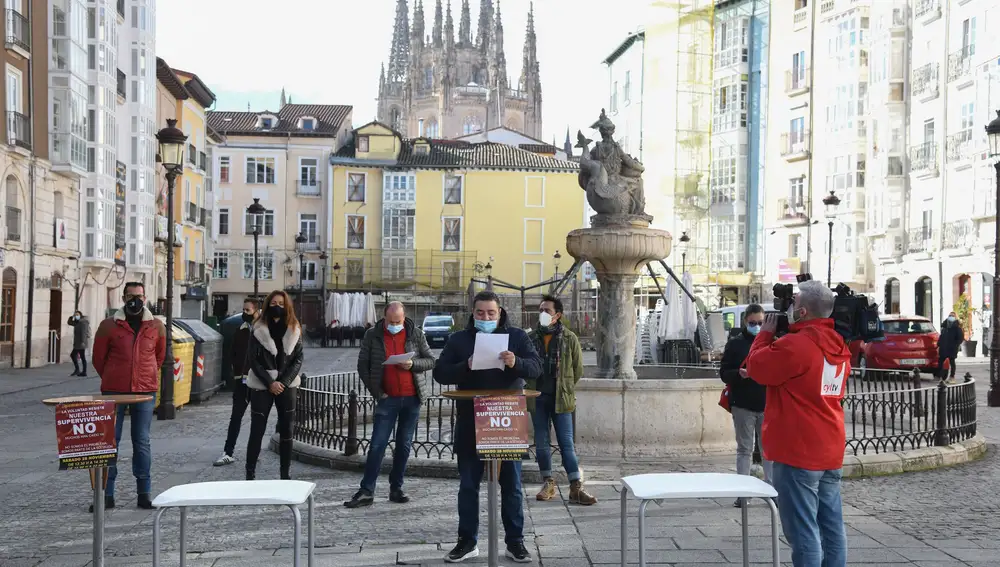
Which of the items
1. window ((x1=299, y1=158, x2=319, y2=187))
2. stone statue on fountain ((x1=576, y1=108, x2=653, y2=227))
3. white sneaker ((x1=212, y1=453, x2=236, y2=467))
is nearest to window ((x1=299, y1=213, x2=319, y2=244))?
window ((x1=299, y1=158, x2=319, y2=187))

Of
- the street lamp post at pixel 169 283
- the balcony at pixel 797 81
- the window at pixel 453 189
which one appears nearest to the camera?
the street lamp post at pixel 169 283

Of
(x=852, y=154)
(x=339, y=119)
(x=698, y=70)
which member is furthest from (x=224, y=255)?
(x=852, y=154)

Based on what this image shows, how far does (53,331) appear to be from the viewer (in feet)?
110

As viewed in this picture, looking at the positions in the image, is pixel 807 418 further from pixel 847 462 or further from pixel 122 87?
pixel 122 87

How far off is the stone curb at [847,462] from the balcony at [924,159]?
3262 centimetres

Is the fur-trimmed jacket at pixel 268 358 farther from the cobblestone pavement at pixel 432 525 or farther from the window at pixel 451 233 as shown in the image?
the window at pixel 451 233

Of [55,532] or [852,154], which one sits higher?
[852,154]

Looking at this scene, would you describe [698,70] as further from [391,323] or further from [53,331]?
[391,323]

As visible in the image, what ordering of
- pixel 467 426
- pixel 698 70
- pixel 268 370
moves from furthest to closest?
pixel 698 70
pixel 268 370
pixel 467 426

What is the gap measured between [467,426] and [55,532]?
136 inches

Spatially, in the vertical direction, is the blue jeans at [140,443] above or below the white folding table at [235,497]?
below

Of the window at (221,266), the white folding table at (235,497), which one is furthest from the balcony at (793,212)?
the white folding table at (235,497)

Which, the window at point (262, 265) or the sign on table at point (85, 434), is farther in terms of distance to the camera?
the window at point (262, 265)

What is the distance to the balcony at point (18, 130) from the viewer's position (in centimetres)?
3028
